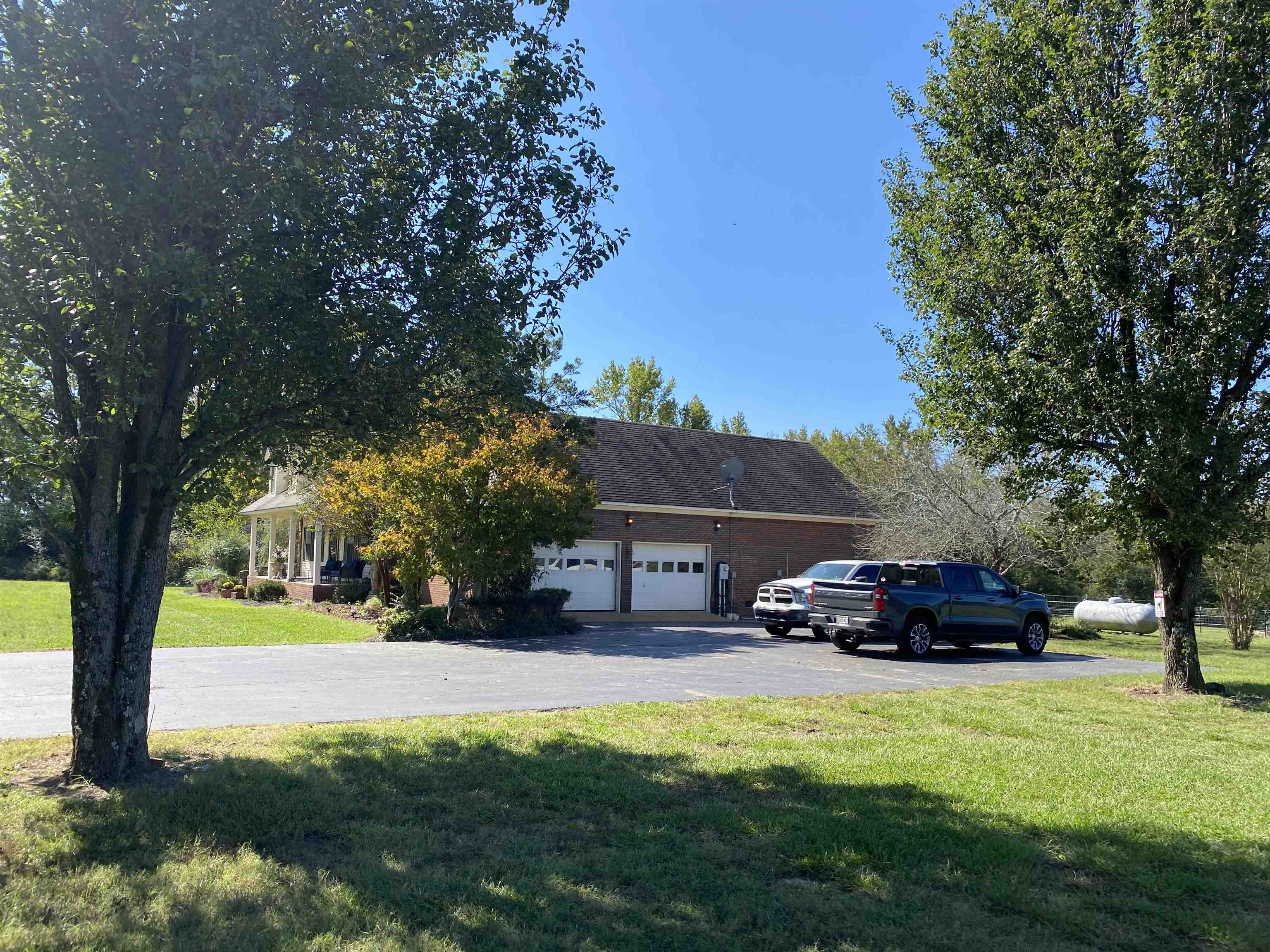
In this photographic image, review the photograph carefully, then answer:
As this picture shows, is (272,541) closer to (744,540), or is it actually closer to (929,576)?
(744,540)

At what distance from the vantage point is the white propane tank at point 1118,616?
24.8 metres

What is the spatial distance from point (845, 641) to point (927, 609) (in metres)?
1.64

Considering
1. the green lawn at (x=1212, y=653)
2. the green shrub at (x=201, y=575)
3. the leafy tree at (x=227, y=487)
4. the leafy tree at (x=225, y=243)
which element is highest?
the leafy tree at (x=225, y=243)

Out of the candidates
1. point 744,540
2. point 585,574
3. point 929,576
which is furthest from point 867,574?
point 744,540

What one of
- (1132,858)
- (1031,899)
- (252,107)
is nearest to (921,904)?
(1031,899)

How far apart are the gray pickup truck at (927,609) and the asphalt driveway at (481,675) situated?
0.43 meters

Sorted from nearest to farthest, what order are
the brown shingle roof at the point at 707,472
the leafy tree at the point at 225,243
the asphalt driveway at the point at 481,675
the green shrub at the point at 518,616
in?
1. the leafy tree at the point at 225,243
2. the asphalt driveway at the point at 481,675
3. the green shrub at the point at 518,616
4. the brown shingle roof at the point at 707,472

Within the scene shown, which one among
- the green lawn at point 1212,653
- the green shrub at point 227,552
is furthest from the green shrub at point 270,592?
the green lawn at point 1212,653

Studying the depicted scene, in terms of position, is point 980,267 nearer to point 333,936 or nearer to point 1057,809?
point 1057,809

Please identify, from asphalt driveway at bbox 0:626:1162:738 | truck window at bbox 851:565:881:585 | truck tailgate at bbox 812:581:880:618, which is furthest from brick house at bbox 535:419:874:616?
truck window at bbox 851:565:881:585

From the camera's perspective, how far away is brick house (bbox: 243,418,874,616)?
24750mm

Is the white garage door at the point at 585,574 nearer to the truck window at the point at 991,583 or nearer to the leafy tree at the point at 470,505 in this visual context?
the leafy tree at the point at 470,505

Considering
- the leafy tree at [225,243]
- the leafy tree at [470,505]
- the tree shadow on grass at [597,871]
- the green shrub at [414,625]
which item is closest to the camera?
the tree shadow on grass at [597,871]

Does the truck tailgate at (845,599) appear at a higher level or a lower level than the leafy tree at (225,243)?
lower
